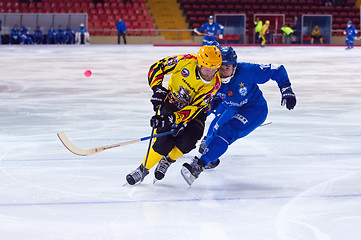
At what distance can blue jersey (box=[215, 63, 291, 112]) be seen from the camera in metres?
3.22

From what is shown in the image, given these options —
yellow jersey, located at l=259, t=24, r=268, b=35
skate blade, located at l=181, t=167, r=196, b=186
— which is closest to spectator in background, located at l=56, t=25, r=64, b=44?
yellow jersey, located at l=259, t=24, r=268, b=35

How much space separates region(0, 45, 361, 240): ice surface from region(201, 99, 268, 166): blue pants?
0.19 metres

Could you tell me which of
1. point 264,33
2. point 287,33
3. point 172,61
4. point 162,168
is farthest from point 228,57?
point 287,33

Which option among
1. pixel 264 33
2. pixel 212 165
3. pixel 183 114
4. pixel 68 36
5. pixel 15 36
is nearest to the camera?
pixel 183 114

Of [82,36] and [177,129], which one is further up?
[177,129]

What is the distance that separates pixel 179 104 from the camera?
3.13 meters

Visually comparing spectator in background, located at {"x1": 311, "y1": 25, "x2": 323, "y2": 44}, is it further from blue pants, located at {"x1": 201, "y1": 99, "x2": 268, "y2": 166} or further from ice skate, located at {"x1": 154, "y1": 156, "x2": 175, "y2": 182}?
ice skate, located at {"x1": 154, "y1": 156, "x2": 175, "y2": 182}

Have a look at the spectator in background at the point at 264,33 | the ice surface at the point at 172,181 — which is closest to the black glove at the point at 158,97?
the ice surface at the point at 172,181

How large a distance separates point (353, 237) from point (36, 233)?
135 cm

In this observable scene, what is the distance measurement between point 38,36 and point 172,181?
1932 cm

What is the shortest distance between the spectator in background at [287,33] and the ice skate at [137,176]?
64.5 ft

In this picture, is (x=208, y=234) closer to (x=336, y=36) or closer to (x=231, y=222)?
(x=231, y=222)

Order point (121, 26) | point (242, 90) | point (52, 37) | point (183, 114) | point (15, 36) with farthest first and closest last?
point (52, 37) < point (15, 36) < point (121, 26) < point (242, 90) < point (183, 114)

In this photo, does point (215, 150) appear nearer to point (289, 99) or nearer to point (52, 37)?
point (289, 99)
